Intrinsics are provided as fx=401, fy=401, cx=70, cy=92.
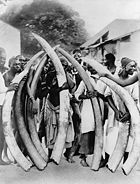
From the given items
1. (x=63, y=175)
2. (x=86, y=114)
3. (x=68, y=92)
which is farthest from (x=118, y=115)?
(x=63, y=175)

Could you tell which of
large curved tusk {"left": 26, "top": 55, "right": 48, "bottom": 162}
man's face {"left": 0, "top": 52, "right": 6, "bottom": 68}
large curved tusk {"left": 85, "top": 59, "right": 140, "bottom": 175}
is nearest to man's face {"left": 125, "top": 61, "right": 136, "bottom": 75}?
large curved tusk {"left": 85, "top": 59, "right": 140, "bottom": 175}

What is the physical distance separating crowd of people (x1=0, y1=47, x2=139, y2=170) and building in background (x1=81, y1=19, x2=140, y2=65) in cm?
3

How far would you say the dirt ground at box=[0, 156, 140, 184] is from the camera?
2215 millimetres

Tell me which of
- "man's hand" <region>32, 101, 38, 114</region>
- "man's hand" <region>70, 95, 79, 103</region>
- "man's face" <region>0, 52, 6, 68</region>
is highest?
"man's face" <region>0, 52, 6, 68</region>

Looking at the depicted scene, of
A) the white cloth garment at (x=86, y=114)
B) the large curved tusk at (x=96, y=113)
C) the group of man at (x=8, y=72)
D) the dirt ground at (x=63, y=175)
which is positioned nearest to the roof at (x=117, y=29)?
the large curved tusk at (x=96, y=113)

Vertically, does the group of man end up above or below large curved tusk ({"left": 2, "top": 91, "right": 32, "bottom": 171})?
above

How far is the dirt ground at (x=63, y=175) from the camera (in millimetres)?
2215

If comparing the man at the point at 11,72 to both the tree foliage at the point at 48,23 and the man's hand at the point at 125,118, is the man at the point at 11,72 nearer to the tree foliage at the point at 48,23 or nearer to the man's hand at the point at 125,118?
the tree foliage at the point at 48,23

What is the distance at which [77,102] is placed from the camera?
220 cm

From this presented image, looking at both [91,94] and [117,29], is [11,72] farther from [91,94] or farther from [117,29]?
[117,29]

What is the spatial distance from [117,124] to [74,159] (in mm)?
308

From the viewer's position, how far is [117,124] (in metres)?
2.23

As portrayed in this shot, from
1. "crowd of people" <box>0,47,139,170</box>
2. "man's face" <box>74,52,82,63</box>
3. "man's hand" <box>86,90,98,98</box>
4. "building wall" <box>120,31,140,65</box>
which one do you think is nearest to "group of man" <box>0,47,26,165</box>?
"crowd of people" <box>0,47,139,170</box>

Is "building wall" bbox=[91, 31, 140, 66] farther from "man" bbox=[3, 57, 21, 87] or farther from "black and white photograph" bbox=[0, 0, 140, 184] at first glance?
"man" bbox=[3, 57, 21, 87]
